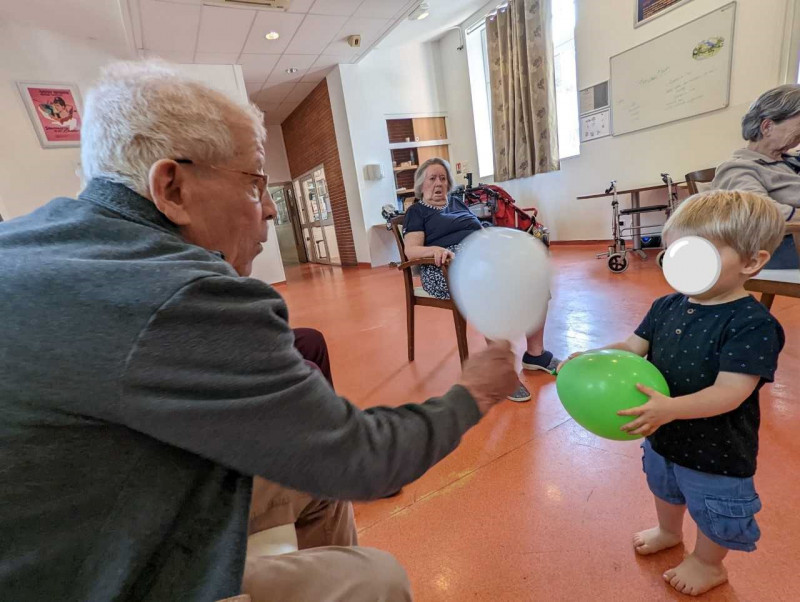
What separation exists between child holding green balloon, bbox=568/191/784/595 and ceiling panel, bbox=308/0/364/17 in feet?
14.9

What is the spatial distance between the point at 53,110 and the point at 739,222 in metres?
5.27

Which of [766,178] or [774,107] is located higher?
[774,107]

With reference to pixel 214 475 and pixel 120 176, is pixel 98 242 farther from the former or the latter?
pixel 214 475

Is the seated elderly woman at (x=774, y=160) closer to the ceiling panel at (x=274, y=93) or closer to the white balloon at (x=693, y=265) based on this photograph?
the white balloon at (x=693, y=265)

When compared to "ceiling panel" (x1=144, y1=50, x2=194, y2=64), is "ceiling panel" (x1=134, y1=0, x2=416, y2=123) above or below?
above

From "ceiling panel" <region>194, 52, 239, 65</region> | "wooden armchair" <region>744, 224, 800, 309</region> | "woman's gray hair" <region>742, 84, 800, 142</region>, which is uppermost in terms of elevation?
"ceiling panel" <region>194, 52, 239, 65</region>

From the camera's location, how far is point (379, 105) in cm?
630

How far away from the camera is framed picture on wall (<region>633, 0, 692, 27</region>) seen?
12.9 ft

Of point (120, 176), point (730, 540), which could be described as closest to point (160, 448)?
point (120, 176)

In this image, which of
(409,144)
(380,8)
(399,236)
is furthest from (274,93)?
(399,236)

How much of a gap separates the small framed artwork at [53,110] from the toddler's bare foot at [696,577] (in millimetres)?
5333

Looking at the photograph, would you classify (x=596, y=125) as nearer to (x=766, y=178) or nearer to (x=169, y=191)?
(x=766, y=178)

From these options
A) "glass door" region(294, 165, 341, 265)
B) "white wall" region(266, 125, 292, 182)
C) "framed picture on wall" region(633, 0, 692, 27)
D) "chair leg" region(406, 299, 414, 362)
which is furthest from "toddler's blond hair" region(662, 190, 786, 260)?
"white wall" region(266, 125, 292, 182)

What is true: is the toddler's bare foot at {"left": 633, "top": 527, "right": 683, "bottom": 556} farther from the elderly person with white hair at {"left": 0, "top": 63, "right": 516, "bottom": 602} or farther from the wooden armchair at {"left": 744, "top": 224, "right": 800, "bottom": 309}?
the wooden armchair at {"left": 744, "top": 224, "right": 800, "bottom": 309}
